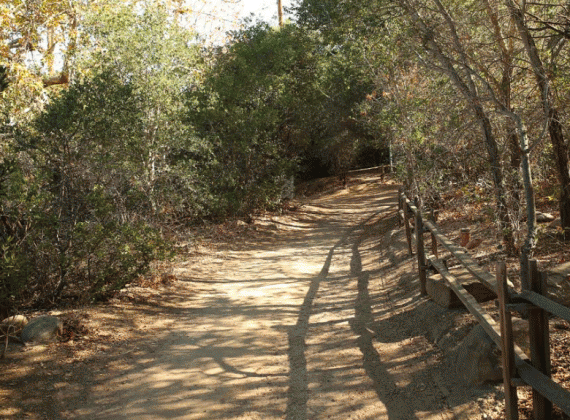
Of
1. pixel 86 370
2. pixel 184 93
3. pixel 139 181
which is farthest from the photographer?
pixel 184 93

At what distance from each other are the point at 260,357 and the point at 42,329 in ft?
9.61

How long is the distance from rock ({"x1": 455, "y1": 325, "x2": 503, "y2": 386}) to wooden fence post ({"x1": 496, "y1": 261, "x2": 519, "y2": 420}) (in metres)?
0.68

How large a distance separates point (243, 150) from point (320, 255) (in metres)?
6.08

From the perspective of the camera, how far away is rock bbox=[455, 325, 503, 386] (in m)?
5.33

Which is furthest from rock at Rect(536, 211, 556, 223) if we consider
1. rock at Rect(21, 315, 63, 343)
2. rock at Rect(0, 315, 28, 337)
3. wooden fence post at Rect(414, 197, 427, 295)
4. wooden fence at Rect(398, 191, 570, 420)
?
rock at Rect(0, 315, 28, 337)

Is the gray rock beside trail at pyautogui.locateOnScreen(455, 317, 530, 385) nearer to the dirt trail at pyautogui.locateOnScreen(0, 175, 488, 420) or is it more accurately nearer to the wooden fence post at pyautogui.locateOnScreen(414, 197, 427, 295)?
the dirt trail at pyautogui.locateOnScreen(0, 175, 488, 420)

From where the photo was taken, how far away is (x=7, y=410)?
5789 millimetres

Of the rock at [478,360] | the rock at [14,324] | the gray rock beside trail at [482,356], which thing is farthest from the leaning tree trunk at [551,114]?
the rock at [14,324]

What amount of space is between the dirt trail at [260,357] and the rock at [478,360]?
181 mm

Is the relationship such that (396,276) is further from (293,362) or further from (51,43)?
(51,43)

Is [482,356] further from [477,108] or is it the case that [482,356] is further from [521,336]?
[477,108]

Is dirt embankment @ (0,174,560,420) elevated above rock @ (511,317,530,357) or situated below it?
below

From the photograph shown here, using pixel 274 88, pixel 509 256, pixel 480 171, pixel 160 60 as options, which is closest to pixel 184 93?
pixel 160 60

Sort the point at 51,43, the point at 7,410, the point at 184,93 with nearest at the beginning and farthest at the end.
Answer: the point at 7,410 → the point at 184,93 → the point at 51,43
